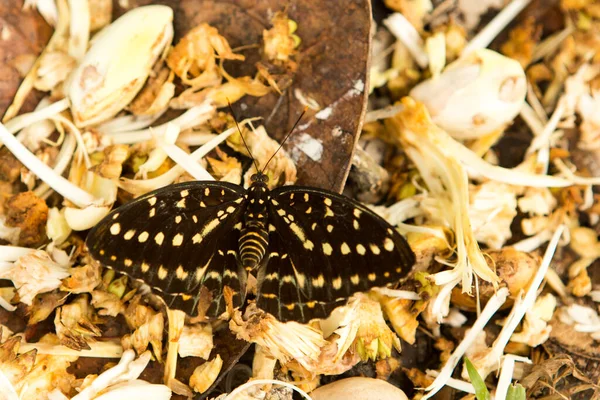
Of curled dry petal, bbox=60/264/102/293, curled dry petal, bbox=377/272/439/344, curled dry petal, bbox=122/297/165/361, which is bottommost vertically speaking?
curled dry petal, bbox=377/272/439/344

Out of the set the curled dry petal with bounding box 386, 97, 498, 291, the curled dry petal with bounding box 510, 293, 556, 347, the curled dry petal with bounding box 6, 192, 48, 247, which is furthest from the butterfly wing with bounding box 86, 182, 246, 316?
the curled dry petal with bounding box 510, 293, 556, 347

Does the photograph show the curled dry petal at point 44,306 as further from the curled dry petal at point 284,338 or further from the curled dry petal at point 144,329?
the curled dry petal at point 284,338

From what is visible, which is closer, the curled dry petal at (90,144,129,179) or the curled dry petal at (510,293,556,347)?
the curled dry petal at (90,144,129,179)

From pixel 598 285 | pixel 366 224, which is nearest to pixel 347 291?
pixel 366 224

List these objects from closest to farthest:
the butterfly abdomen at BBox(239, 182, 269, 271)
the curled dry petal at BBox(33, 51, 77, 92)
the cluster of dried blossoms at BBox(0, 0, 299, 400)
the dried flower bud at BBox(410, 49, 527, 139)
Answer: the butterfly abdomen at BBox(239, 182, 269, 271) < the cluster of dried blossoms at BBox(0, 0, 299, 400) < the curled dry petal at BBox(33, 51, 77, 92) < the dried flower bud at BBox(410, 49, 527, 139)

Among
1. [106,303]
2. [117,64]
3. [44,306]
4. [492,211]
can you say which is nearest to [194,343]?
[106,303]

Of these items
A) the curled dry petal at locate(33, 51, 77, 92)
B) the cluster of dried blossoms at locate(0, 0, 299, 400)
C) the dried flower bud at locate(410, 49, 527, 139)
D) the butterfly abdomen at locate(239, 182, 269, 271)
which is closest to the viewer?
the butterfly abdomen at locate(239, 182, 269, 271)

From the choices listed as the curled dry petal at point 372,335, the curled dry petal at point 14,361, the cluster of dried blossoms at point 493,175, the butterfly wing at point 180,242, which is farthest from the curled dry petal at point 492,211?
the curled dry petal at point 14,361

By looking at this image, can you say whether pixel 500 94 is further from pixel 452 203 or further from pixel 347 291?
pixel 347 291

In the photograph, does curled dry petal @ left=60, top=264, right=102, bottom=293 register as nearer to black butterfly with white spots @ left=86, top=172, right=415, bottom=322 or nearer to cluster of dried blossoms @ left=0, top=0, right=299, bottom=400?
cluster of dried blossoms @ left=0, top=0, right=299, bottom=400
